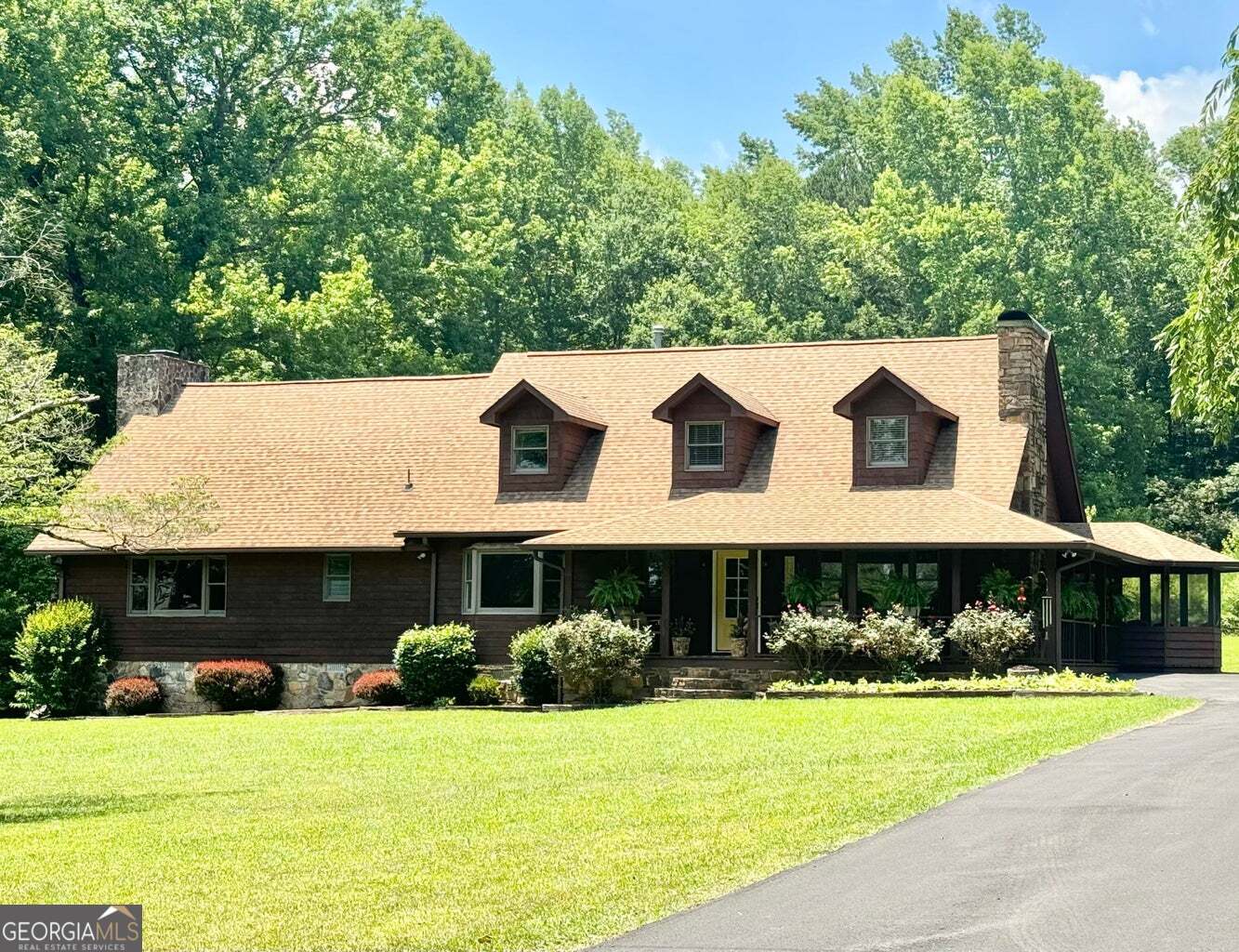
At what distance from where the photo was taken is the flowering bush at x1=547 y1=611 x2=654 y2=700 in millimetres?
28375

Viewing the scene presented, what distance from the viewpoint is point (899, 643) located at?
2742cm

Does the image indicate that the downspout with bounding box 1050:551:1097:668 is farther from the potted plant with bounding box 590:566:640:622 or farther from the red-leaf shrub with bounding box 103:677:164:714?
the red-leaf shrub with bounding box 103:677:164:714

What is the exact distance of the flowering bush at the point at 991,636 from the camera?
27.1 metres

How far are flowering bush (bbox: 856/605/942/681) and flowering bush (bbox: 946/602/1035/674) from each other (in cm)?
41

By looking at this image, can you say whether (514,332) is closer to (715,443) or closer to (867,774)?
(715,443)

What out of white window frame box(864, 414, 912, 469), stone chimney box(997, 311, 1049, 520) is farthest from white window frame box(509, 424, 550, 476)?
stone chimney box(997, 311, 1049, 520)

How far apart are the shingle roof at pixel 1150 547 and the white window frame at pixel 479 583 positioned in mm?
9901

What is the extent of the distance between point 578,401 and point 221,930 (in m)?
24.3

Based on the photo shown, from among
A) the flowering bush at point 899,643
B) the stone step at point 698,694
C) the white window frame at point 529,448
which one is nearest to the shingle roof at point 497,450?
the white window frame at point 529,448

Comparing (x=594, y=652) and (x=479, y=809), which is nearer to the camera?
Result: (x=479, y=809)

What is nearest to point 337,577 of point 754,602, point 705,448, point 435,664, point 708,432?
point 435,664

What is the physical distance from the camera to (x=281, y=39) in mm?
55094

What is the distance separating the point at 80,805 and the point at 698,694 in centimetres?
1326

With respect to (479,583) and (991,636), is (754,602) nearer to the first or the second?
(991,636)
